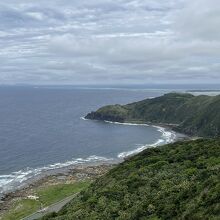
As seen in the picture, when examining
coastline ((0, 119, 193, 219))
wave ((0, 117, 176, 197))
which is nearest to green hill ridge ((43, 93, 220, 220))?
coastline ((0, 119, 193, 219))

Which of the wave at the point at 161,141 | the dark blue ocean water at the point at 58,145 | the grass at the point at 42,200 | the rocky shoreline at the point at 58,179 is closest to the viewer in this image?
the grass at the point at 42,200

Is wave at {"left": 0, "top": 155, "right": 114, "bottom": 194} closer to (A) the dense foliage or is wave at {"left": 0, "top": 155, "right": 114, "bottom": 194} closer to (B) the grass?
(B) the grass

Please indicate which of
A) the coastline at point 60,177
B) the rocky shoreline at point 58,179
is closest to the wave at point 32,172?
the coastline at point 60,177

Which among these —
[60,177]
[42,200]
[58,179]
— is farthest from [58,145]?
[42,200]

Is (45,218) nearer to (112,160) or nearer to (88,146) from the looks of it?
(112,160)

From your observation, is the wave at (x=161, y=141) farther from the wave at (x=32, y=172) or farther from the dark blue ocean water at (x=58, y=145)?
the dark blue ocean water at (x=58, y=145)

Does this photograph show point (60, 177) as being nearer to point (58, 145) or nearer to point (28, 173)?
point (28, 173)

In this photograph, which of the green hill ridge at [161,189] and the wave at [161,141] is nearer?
the green hill ridge at [161,189]
